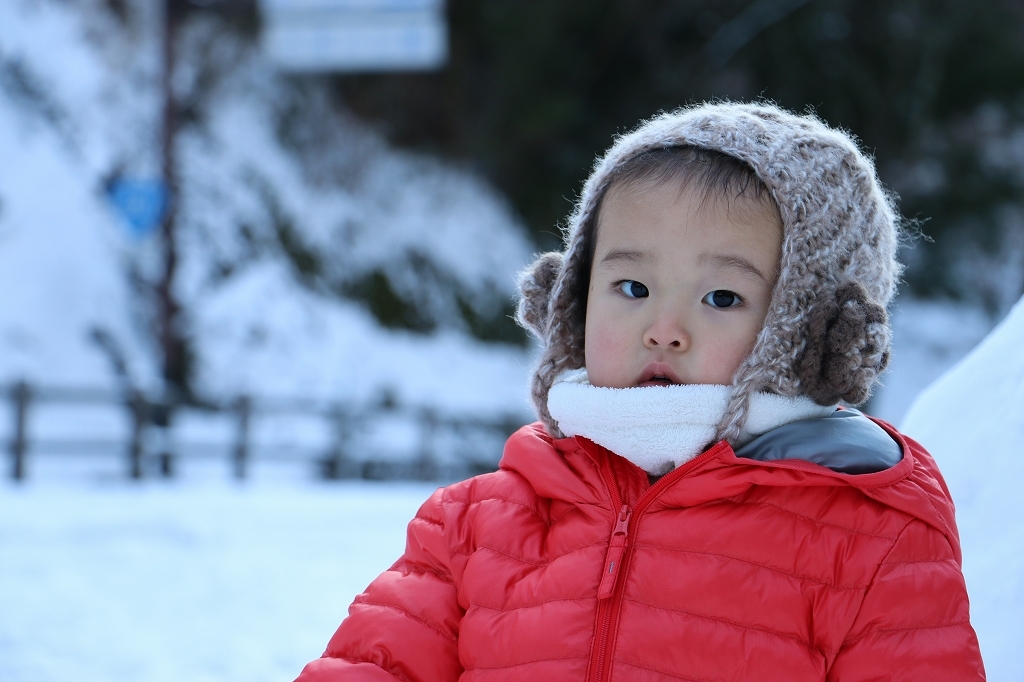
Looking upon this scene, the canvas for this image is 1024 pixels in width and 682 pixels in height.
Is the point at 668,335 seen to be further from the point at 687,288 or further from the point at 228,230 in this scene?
the point at 228,230

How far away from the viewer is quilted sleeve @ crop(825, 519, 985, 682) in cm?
134

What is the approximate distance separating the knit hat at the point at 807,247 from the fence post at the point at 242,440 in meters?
8.66

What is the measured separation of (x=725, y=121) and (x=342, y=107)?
16.3m

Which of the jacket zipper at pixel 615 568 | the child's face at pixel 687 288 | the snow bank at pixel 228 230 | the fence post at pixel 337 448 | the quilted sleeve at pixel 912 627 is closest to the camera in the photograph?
the quilted sleeve at pixel 912 627

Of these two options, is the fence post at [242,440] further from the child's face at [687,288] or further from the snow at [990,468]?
the child's face at [687,288]

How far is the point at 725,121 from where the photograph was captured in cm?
165

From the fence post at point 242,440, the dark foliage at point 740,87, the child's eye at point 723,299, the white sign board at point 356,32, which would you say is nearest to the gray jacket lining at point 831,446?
the child's eye at point 723,299

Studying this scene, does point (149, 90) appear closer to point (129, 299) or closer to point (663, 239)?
point (129, 299)

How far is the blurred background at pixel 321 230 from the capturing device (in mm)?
6188

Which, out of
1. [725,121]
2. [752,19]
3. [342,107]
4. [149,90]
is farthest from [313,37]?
[725,121]

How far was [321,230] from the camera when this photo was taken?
15484 millimetres

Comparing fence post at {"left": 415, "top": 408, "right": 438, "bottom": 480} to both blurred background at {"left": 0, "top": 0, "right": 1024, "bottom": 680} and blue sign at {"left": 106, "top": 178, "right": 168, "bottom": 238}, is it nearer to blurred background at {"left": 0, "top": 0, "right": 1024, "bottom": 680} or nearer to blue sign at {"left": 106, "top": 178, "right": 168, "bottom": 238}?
blurred background at {"left": 0, "top": 0, "right": 1024, "bottom": 680}

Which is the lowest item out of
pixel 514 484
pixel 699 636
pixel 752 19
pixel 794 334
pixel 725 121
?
pixel 699 636

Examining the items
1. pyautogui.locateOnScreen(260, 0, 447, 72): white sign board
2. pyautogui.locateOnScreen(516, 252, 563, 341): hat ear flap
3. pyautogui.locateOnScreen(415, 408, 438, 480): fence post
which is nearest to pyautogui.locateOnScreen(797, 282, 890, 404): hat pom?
pyautogui.locateOnScreen(516, 252, 563, 341): hat ear flap
